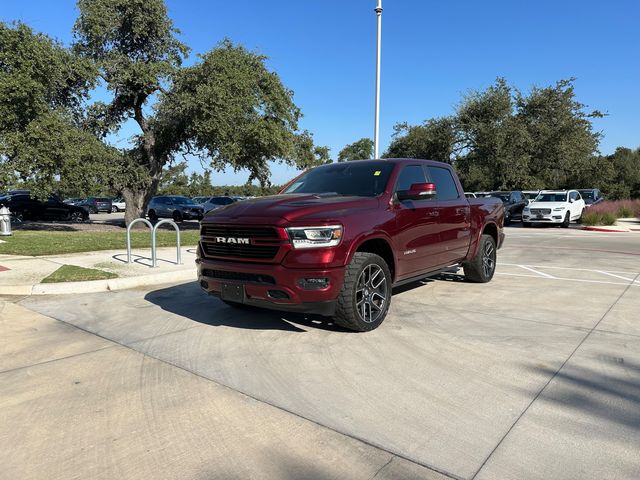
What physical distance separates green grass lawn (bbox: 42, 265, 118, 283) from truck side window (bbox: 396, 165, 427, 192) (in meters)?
5.13

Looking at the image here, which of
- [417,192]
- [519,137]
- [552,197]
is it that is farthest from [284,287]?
[519,137]

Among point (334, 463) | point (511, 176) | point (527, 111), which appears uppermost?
point (527, 111)

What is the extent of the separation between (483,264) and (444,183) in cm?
178

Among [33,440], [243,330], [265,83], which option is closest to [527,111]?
[265,83]

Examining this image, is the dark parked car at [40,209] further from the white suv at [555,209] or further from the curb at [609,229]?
the curb at [609,229]

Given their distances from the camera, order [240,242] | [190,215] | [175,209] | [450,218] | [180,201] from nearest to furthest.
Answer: [240,242] < [450,218] < [175,209] < [190,215] < [180,201]

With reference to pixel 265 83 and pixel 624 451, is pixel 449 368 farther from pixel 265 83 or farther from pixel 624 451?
pixel 265 83

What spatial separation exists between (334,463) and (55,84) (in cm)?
1793

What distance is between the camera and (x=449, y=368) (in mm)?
4262

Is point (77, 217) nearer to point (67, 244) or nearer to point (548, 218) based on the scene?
point (67, 244)

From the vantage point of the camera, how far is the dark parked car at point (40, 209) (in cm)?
2662

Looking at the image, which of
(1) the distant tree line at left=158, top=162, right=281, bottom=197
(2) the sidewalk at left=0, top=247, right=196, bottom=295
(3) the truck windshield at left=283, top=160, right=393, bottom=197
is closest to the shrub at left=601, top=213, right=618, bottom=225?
(2) the sidewalk at left=0, top=247, right=196, bottom=295

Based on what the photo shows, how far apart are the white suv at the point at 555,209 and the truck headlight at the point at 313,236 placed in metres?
21.3

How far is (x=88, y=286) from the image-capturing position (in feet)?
25.0
